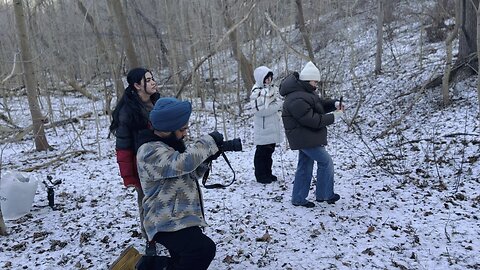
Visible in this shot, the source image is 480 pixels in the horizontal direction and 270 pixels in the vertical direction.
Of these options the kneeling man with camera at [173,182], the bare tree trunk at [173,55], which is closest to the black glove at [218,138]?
the kneeling man with camera at [173,182]

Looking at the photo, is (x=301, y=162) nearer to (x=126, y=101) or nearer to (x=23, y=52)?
(x=126, y=101)

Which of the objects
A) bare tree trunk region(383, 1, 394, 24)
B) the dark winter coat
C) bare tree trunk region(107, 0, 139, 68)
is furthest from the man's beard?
bare tree trunk region(383, 1, 394, 24)

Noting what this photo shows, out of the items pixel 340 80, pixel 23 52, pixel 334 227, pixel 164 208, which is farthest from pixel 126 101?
pixel 340 80

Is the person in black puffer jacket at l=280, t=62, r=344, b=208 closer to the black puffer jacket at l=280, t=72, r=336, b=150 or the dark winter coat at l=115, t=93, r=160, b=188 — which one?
Answer: the black puffer jacket at l=280, t=72, r=336, b=150

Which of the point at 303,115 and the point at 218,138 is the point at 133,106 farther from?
the point at 303,115

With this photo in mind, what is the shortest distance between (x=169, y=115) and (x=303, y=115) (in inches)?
85.0

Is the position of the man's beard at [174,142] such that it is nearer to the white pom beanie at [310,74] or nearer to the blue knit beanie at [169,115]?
the blue knit beanie at [169,115]

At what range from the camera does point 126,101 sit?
3.62 metres

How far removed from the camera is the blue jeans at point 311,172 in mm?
4758

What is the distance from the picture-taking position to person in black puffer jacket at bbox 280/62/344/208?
4.59m

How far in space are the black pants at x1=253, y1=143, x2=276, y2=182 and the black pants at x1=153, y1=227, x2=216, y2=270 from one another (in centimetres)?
332

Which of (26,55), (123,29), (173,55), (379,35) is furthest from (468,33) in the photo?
(26,55)

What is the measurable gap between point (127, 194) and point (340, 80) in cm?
952

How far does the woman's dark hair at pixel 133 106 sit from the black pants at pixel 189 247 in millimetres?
1113
